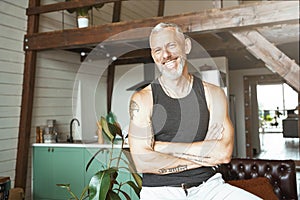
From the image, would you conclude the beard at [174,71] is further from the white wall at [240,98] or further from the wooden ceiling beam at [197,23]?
the white wall at [240,98]

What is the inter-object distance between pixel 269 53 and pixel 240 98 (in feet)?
15.2

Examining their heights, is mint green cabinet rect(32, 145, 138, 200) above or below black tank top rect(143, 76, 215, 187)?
below

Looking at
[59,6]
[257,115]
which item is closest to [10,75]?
[59,6]

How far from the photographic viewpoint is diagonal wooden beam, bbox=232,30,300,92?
2.95 m

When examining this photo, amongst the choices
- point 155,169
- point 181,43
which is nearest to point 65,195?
point 155,169

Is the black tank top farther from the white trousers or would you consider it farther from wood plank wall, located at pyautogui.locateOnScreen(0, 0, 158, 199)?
wood plank wall, located at pyautogui.locateOnScreen(0, 0, 158, 199)

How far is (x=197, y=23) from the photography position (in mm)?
2867

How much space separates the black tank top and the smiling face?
12 cm

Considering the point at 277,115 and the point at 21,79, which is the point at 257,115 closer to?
the point at 277,115

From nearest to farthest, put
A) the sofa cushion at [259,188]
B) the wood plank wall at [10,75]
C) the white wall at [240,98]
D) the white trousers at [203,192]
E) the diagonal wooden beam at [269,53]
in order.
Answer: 1. the white trousers at [203,192]
2. the sofa cushion at [259,188]
3. the diagonal wooden beam at [269,53]
4. the wood plank wall at [10,75]
5. the white wall at [240,98]

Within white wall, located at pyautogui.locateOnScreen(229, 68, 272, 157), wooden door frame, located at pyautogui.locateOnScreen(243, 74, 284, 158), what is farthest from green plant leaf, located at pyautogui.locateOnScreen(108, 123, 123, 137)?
wooden door frame, located at pyautogui.locateOnScreen(243, 74, 284, 158)

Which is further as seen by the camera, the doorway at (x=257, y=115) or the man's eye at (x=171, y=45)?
the doorway at (x=257, y=115)

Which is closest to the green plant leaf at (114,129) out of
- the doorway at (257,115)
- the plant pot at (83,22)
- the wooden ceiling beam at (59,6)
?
the wooden ceiling beam at (59,6)

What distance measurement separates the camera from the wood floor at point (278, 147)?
7582 millimetres
